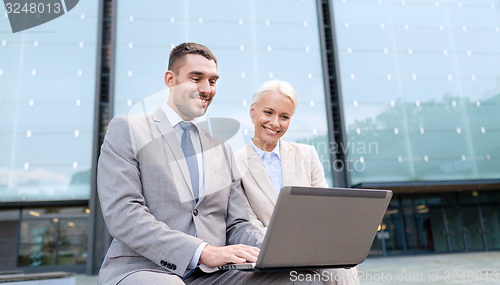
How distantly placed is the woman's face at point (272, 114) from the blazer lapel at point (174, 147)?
801mm

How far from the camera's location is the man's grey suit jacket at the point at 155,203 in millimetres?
1698

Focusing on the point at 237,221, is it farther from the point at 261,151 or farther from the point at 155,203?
the point at 261,151

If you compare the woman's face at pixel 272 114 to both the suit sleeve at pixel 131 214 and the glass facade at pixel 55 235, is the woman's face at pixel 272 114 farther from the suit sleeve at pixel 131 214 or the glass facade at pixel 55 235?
the glass facade at pixel 55 235

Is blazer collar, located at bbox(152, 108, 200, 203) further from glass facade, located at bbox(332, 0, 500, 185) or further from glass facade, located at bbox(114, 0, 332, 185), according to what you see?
glass facade, located at bbox(332, 0, 500, 185)

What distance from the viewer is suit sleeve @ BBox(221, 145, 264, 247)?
6.43ft

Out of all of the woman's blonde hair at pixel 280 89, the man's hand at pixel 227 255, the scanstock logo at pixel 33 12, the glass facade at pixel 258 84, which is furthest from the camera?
the glass facade at pixel 258 84

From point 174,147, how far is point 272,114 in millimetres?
888

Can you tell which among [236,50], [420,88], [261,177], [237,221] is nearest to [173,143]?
[237,221]

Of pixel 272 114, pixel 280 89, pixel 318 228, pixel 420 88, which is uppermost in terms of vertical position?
pixel 420 88

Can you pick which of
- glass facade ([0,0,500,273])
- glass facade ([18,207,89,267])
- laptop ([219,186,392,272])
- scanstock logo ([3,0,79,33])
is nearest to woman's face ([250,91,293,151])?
laptop ([219,186,392,272])

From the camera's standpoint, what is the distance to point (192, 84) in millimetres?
1995

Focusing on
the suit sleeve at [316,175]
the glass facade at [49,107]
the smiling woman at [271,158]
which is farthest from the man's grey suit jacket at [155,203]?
the glass facade at [49,107]

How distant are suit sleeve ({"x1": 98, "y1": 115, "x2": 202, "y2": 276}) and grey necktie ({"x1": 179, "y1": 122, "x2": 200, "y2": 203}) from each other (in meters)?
0.23

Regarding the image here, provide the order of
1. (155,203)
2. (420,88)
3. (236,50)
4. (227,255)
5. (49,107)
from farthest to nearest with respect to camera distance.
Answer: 1. (420,88)
2. (236,50)
3. (49,107)
4. (155,203)
5. (227,255)
